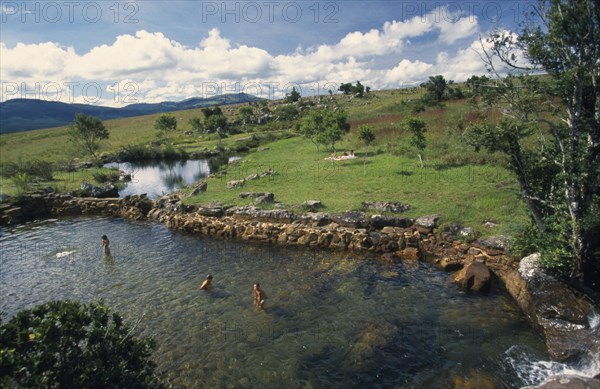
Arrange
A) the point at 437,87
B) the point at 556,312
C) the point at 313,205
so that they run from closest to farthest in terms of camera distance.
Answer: the point at 556,312 < the point at 313,205 < the point at 437,87

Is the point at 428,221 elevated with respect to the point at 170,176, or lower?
lower

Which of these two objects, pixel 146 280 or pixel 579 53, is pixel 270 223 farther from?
pixel 579 53

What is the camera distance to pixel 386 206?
23609mm

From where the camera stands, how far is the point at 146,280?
19453 millimetres

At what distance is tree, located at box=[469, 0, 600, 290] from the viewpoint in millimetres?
12516

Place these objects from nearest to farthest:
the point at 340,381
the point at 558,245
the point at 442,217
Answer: the point at 340,381
the point at 558,245
the point at 442,217

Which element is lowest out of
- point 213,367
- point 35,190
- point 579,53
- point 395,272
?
point 213,367

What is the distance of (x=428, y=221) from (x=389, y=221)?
2292 mm

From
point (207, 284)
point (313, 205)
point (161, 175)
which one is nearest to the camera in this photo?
point (207, 284)

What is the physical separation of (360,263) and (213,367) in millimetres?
9953

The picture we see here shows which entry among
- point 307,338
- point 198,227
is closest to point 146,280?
point 198,227

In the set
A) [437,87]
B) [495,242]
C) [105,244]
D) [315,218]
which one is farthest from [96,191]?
[437,87]

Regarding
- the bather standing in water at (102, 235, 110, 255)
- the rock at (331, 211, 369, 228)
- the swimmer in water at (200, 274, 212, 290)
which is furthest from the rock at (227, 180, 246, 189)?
the swimmer in water at (200, 274, 212, 290)

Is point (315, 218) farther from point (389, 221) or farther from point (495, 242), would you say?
point (495, 242)
